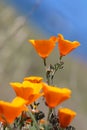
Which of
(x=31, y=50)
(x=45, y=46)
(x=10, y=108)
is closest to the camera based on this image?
(x=10, y=108)

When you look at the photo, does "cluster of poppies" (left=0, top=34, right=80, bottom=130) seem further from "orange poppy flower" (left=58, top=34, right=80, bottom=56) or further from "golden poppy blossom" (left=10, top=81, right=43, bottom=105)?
"orange poppy flower" (left=58, top=34, right=80, bottom=56)

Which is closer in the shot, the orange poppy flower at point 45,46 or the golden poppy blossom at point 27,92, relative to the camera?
the golden poppy blossom at point 27,92

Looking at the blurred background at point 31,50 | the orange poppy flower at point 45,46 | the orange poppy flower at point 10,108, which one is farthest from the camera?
the blurred background at point 31,50

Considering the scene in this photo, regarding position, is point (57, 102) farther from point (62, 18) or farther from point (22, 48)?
point (22, 48)

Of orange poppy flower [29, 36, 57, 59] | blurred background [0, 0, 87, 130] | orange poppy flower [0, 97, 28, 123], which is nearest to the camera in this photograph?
orange poppy flower [0, 97, 28, 123]

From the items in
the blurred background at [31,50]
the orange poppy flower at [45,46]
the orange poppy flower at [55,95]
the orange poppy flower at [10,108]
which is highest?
the blurred background at [31,50]

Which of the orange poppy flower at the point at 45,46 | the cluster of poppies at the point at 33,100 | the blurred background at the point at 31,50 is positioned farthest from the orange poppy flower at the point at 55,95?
the blurred background at the point at 31,50

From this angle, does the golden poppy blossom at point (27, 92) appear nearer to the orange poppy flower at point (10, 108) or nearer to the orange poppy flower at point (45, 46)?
the orange poppy flower at point (10, 108)

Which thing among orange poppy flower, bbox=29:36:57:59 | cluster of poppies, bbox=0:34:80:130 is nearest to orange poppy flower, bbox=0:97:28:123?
cluster of poppies, bbox=0:34:80:130

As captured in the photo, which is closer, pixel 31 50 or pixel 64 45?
pixel 64 45

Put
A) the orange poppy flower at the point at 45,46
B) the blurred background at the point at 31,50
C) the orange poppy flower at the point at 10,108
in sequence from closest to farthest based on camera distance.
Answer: the orange poppy flower at the point at 10,108 < the orange poppy flower at the point at 45,46 < the blurred background at the point at 31,50

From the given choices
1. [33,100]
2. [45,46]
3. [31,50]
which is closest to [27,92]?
[33,100]

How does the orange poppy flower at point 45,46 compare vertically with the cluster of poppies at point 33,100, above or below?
above

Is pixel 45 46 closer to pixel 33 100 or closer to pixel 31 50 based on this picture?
pixel 33 100
